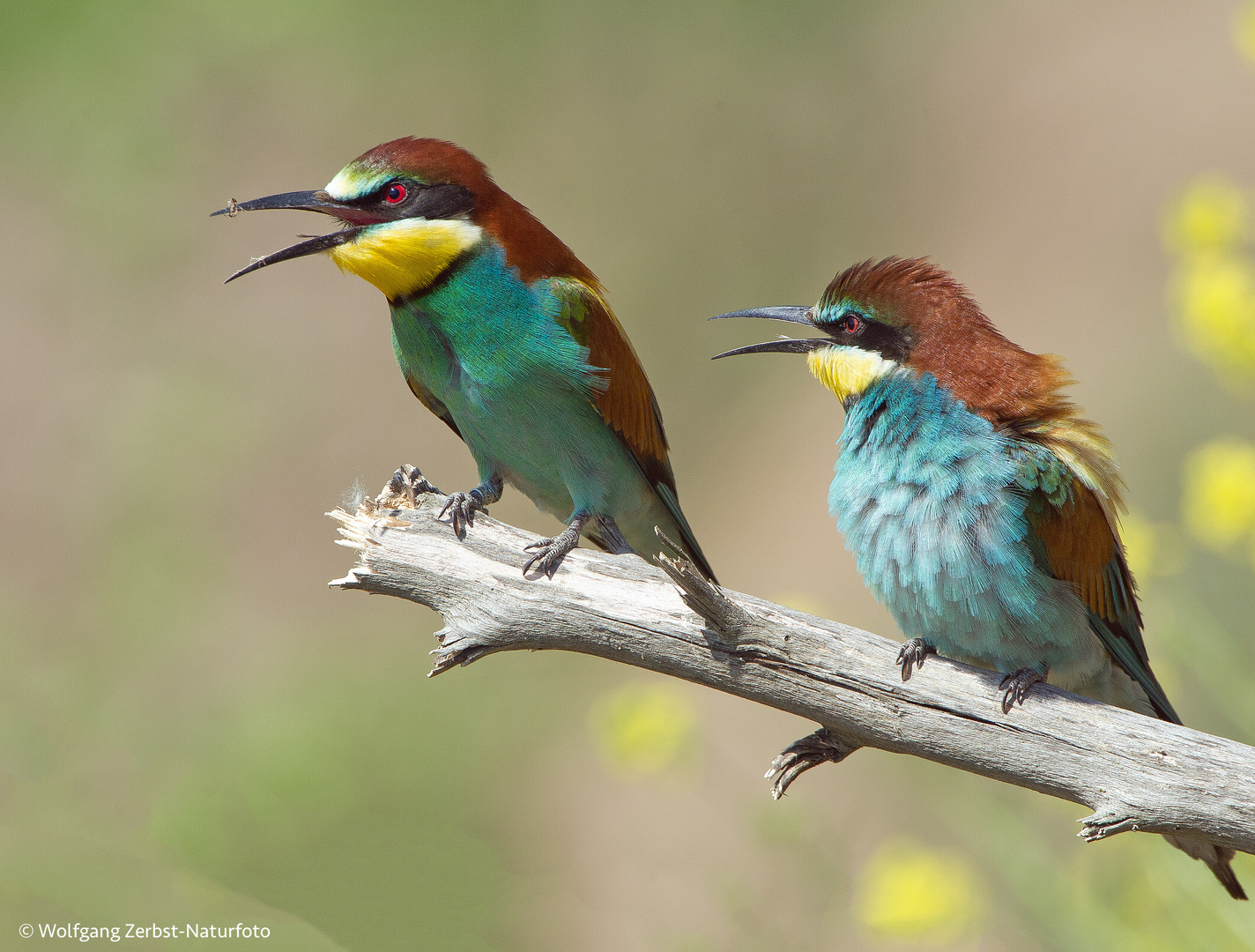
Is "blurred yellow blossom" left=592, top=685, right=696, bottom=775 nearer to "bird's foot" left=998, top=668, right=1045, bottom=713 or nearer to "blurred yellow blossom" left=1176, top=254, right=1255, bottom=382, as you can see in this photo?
"bird's foot" left=998, top=668, right=1045, bottom=713

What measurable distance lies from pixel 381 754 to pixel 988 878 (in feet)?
8.74

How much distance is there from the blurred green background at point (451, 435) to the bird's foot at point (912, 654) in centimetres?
134

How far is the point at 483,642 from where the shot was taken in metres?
1.94

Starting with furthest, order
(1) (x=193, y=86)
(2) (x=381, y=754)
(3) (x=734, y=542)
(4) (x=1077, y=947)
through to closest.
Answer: (1) (x=193, y=86) → (3) (x=734, y=542) → (2) (x=381, y=754) → (4) (x=1077, y=947)

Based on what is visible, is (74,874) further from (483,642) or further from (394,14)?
(394,14)

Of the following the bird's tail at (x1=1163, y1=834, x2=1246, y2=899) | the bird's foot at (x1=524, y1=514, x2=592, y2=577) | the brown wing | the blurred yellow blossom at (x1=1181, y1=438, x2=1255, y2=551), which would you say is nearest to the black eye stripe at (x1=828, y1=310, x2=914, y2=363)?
the brown wing

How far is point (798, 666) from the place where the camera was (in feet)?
6.31

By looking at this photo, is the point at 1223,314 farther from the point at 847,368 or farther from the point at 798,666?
the point at 798,666

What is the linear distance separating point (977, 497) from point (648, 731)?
1083 mm

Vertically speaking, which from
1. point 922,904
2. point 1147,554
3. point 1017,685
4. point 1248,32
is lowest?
point 922,904

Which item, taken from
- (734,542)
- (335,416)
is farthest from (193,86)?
(734,542)

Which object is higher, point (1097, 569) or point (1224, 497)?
point (1224, 497)

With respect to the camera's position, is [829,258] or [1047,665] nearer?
[1047,665]

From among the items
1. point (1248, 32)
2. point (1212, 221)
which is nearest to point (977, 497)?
point (1212, 221)
